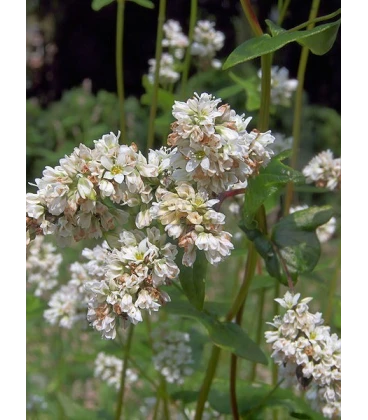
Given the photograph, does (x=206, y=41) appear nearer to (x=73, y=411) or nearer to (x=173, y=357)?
(x=173, y=357)

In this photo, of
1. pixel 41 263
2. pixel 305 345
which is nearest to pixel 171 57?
pixel 41 263

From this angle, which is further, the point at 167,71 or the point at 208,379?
the point at 167,71

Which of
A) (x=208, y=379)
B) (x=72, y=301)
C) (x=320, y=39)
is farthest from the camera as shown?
(x=72, y=301)

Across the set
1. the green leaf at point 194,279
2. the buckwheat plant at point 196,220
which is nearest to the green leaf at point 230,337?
the buckwheat plant at point 196,220

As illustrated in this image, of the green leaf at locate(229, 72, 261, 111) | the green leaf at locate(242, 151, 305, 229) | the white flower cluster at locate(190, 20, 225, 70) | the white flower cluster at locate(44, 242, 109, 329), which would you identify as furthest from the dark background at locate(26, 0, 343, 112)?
the green leaf at locate(242, 151, 305, 229)

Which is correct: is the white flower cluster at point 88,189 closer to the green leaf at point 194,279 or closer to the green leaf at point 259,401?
the green leaf at point 194,279
